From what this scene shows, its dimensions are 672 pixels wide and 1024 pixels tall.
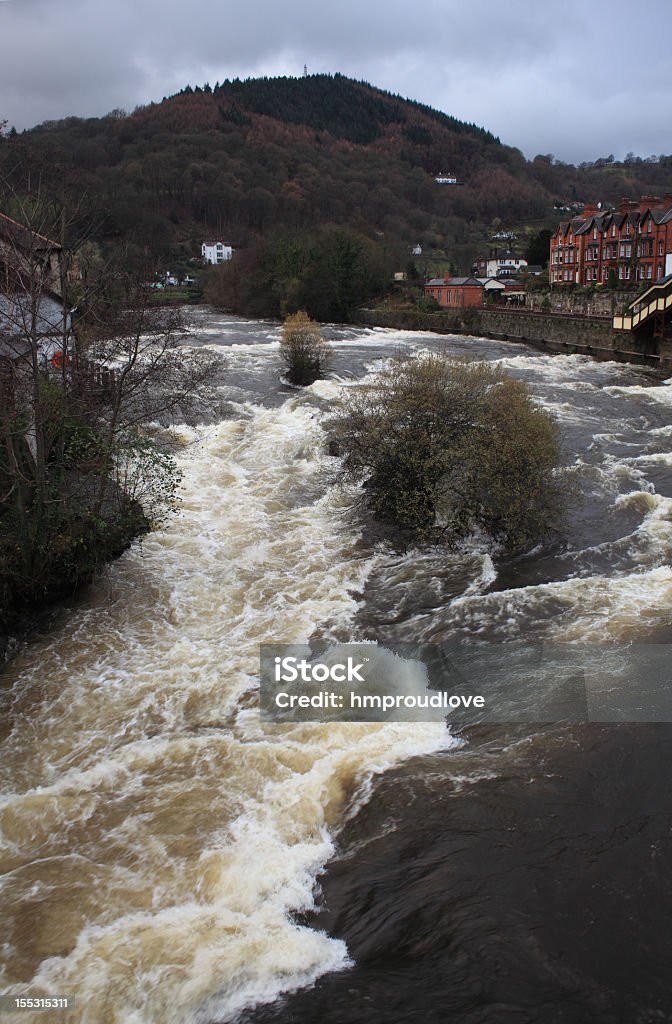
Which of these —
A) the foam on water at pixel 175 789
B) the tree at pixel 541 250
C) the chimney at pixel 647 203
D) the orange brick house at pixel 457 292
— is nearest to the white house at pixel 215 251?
the tree at pixel 541 250

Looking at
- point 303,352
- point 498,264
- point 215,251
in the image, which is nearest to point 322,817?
point 303,352

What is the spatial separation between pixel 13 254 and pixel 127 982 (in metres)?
9.29

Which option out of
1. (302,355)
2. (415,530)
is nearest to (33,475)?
(415,530)

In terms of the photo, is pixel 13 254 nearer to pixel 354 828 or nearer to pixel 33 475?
pixel 33 475

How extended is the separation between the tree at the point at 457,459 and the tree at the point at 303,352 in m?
14.0

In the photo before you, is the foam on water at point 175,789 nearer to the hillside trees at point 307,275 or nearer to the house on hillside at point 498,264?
the hillside trees at point 307,275

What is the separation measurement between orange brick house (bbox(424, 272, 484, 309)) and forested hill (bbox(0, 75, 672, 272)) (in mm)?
13938

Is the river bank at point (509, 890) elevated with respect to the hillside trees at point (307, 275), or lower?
lower

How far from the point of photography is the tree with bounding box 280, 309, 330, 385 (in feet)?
96.3

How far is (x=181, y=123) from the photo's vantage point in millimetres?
145875

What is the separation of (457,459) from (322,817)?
25.7 feet

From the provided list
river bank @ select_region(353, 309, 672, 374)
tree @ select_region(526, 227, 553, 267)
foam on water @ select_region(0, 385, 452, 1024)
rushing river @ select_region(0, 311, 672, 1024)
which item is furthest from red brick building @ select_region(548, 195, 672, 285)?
foam on water @ select_region(0, 385, 452, 1024)

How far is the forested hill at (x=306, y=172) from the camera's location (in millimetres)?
110181

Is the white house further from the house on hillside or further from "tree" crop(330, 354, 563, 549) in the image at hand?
"tree" crop(330, 354, 563, 549)
